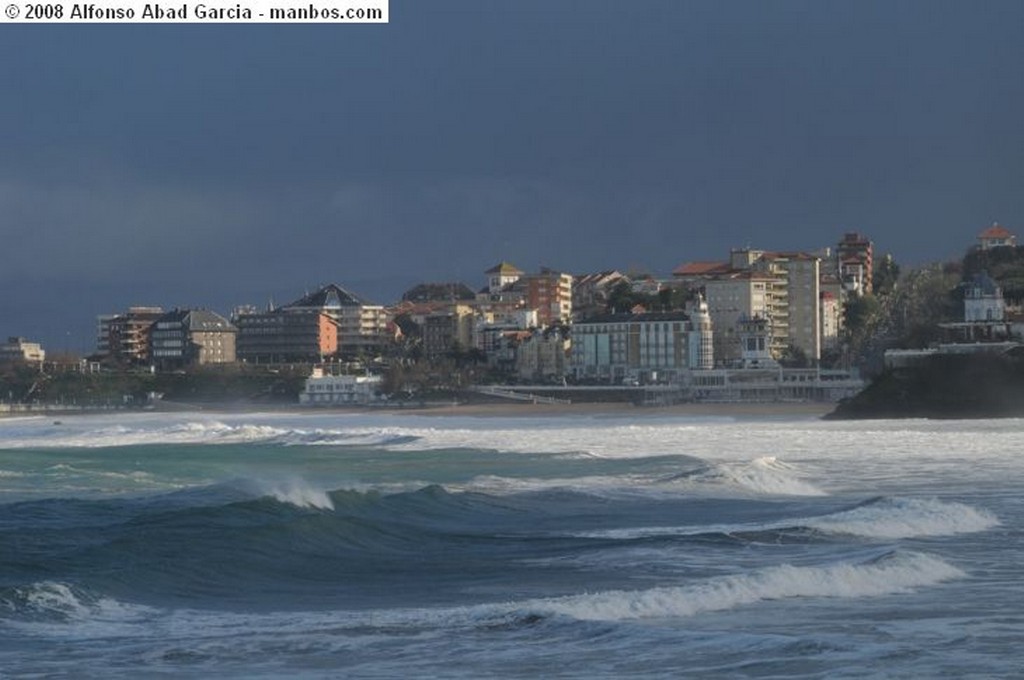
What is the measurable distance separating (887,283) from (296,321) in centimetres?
4050

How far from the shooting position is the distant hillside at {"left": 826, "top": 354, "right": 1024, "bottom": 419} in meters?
59.6

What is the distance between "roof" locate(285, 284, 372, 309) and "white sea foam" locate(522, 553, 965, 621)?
110m

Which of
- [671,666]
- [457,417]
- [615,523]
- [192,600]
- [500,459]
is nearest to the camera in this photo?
[671,666]

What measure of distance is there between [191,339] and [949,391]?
7092 centimetres

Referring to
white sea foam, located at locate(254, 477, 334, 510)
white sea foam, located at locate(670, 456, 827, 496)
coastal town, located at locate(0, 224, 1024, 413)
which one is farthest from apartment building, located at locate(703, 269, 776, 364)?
white sea foam, located at locate(254, 477, 334, 510)

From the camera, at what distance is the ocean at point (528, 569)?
13.7 m

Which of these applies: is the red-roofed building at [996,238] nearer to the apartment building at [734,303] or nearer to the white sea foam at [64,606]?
the apartment building at [734,303]

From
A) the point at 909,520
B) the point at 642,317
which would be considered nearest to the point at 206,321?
the point at 642,317

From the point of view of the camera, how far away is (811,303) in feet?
325

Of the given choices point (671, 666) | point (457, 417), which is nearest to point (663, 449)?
point (671, 666)

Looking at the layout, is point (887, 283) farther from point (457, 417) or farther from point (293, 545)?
point (293, 545)

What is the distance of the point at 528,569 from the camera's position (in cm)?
1862

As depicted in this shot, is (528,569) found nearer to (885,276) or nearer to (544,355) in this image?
(544,355)

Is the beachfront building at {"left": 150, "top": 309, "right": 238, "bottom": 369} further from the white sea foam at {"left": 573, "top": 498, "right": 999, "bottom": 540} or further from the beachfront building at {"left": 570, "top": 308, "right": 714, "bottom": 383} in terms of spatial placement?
the white sea foam at {"left": 573, "top": 498, "right": 999, "bottom": 540}
